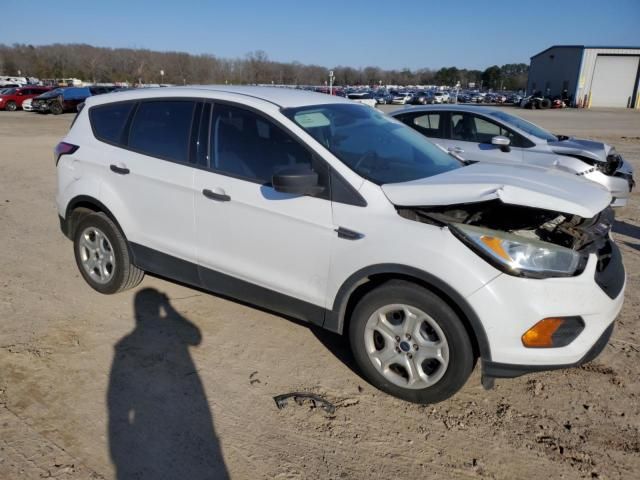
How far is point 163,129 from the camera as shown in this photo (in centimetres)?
389

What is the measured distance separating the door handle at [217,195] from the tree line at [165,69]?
96.1m

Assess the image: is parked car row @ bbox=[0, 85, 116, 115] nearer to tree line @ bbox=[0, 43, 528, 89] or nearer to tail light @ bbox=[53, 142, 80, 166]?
tail light @ bbox=[53, 142, 80, 166]

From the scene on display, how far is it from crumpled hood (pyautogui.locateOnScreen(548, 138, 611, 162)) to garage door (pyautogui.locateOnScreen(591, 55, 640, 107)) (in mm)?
54439

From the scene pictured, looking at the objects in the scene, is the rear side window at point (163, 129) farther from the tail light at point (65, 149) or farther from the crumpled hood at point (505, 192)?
the crumpled hood at point (505, 192)

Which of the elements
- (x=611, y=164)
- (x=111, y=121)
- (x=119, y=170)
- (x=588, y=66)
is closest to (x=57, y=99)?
(x=111, y=121)

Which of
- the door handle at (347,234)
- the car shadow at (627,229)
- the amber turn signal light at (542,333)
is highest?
the door handle at (347,234)

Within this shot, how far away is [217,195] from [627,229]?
6.02m

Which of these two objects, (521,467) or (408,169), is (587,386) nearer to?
(521,467)

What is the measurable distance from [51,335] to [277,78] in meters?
127

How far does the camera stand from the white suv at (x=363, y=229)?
2689mm

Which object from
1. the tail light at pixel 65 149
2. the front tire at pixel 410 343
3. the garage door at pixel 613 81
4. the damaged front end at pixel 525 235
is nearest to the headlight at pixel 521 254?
the damaged front end at pixel 525 235

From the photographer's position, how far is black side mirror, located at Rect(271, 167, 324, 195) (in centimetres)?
292

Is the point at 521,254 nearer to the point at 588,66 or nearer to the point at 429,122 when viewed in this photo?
the point at 429,122

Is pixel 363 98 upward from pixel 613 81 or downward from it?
downward
